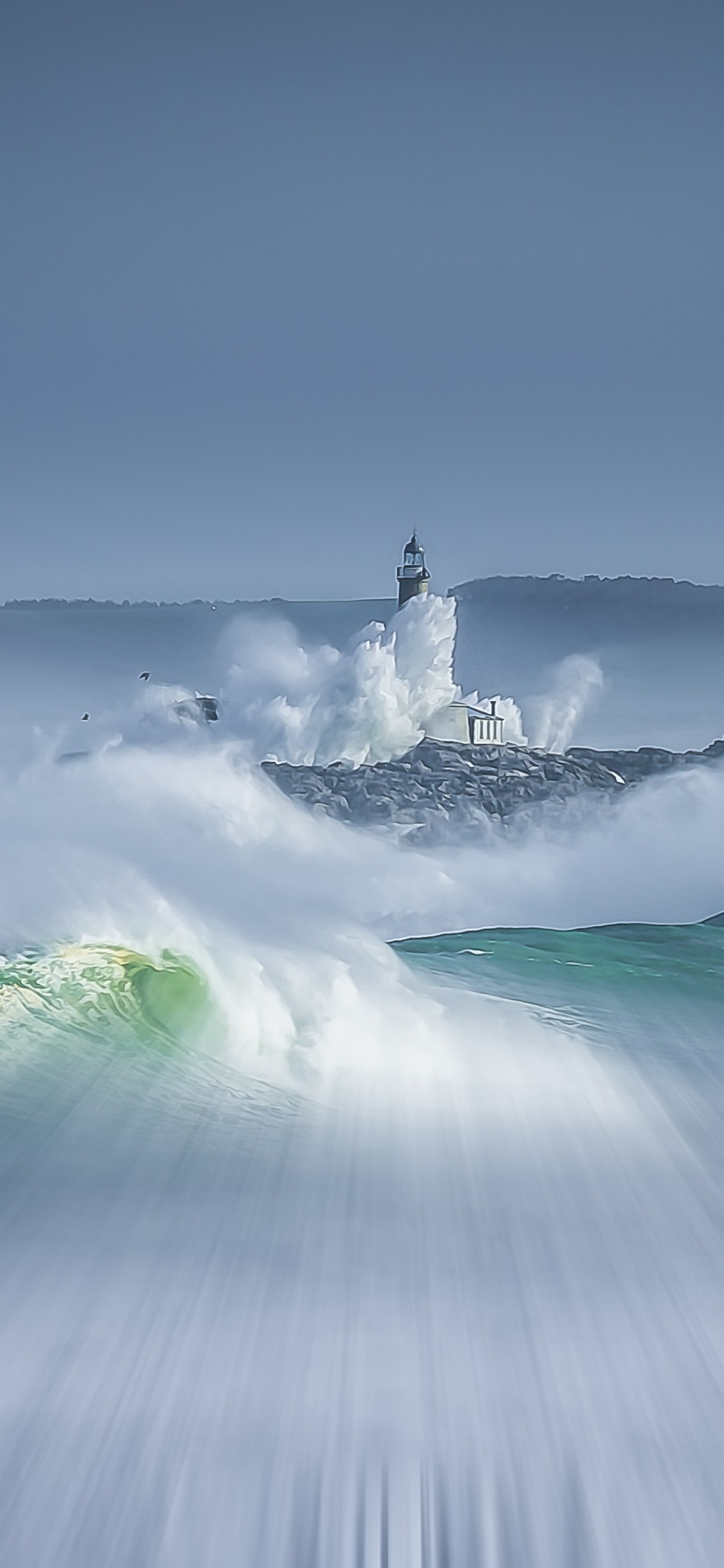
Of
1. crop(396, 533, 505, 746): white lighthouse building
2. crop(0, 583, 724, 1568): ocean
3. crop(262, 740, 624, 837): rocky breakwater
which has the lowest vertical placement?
crop(0, 583, 724, 1568): ocean

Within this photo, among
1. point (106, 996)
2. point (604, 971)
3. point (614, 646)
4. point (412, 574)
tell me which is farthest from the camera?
point (614, 646)

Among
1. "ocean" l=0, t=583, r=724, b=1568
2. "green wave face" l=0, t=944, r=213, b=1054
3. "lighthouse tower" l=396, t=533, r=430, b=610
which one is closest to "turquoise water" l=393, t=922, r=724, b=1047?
"ocean" l=0, t=583, r=724, b=1568

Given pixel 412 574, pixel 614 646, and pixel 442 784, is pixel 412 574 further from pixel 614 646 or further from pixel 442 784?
pixel 614 646

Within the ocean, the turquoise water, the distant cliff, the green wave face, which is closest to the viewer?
the ocean

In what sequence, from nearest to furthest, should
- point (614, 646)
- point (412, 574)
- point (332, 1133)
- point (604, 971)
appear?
point (332, 1133), point (604, 971), point (412, 574), point (614, 646)

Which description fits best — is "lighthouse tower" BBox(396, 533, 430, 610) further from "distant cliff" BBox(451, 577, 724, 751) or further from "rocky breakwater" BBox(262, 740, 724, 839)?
"rocky breakwater" BBox(262, 740, 724, 839)

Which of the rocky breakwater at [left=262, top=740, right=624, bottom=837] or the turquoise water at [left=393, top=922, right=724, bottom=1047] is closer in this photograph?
the turquoise water at [left=393, top=922, right=724, bottom=1047]

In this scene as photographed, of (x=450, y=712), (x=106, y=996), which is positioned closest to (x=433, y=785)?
(x=450, y=712)
